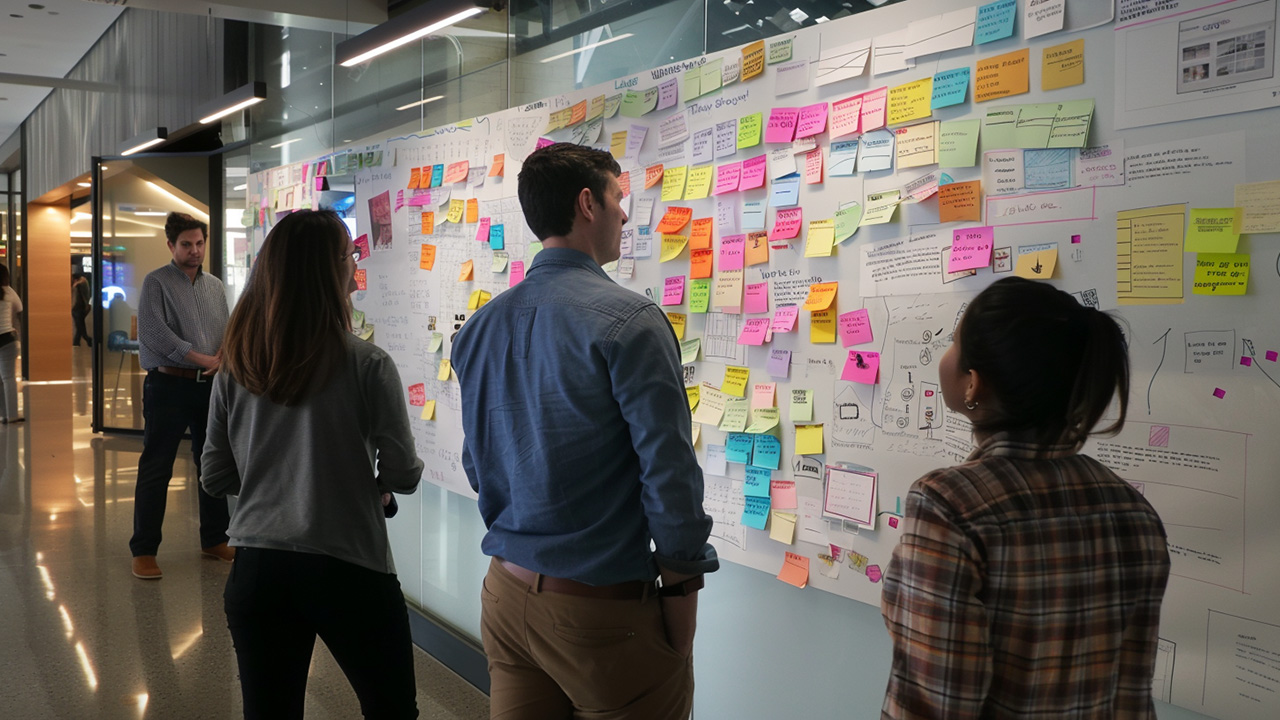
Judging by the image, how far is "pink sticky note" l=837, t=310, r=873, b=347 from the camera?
6.70ft

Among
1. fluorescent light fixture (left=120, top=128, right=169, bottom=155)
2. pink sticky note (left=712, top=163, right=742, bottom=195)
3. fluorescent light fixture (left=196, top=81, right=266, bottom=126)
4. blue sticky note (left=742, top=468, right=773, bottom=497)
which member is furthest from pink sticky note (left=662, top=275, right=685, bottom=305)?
fluorescent light fixture (left=120, top=128, right=169, bottom=155)

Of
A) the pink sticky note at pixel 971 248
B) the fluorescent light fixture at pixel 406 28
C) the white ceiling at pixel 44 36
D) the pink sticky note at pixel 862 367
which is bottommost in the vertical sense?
the pink sticky note at pixel 862 367

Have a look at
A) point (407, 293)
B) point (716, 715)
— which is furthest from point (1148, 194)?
point (407, 293)

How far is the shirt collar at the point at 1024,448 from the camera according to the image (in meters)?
1.09

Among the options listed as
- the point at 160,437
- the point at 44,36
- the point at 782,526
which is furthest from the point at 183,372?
the point at 44,36

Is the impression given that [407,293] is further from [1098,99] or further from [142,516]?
[1098,99]

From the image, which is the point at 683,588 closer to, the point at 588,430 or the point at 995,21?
the point at 588,430

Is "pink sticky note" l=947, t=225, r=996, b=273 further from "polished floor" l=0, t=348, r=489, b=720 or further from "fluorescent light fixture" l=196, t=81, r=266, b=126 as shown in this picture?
"fluorescent light fixture" l=196, t=81, r=266, b=126

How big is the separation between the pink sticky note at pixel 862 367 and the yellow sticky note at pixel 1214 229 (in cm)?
66

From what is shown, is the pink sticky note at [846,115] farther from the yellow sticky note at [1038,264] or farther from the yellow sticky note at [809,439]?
the yellow sticky note at [809,439]

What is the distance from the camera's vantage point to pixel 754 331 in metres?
2.31

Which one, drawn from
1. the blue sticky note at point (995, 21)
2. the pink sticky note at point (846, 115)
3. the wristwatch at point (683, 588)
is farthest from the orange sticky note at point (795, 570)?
the blue sticky note at point (995, 21)

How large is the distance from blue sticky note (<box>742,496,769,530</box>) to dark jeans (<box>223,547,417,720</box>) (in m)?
0.89

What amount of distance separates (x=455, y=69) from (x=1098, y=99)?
2529 mm
